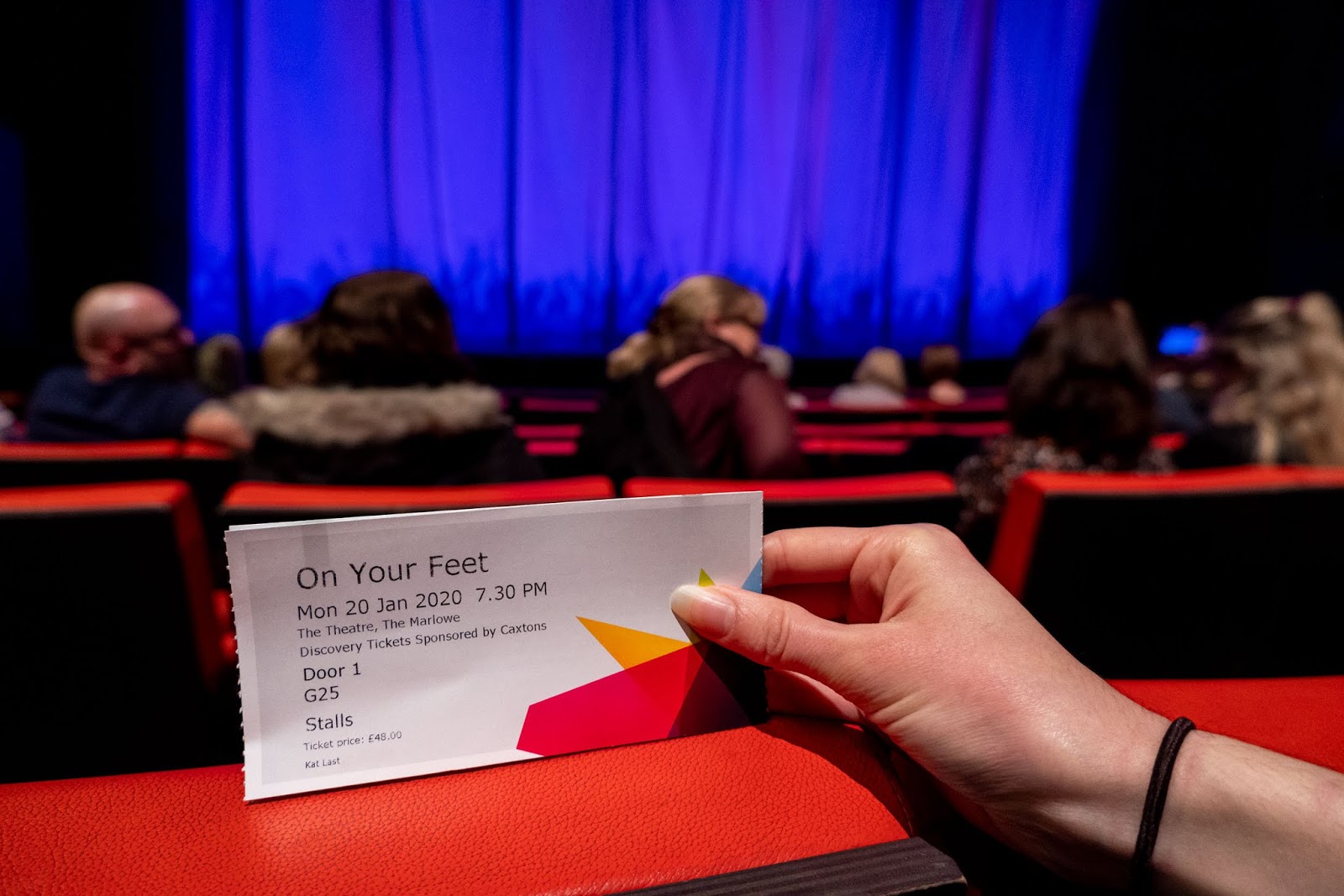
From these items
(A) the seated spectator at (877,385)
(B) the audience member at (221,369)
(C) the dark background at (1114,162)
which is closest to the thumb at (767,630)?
(B) the audience member at (221,369)

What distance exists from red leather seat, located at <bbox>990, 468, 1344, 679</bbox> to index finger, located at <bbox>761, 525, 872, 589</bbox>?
75 centimetres

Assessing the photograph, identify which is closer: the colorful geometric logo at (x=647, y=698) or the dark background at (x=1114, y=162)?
the colorful geometric logo at (x=647, y=698)

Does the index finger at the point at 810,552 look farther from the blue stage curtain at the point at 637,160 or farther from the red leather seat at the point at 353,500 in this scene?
the blue stage curtain at the point at 637,160

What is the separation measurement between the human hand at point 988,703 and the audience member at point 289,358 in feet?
4.65

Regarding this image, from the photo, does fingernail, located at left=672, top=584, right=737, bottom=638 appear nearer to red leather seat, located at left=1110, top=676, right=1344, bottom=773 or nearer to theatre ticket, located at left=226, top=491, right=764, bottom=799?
theatre ticket, located at left=226, top=491, right=764, bottom=799

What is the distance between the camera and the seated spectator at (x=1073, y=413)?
66.9 inches

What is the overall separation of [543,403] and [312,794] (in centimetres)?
487

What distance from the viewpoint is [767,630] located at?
42 centimetres

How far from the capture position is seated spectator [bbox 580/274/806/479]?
176 cm

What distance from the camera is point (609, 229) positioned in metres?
7.63

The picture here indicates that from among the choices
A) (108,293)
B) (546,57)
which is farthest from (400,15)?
(108,293)

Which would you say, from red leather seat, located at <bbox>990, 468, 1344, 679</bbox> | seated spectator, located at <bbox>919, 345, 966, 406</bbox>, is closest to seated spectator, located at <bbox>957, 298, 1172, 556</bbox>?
red leather seat, located at <bbox>990, 468, 1344, 679</bbox>

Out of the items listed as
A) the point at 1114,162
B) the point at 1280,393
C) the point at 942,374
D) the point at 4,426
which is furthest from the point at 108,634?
the point at 1114,162

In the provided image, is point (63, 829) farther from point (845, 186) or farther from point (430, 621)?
point (845, 186)
